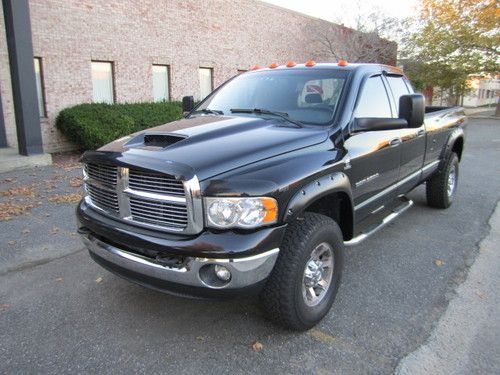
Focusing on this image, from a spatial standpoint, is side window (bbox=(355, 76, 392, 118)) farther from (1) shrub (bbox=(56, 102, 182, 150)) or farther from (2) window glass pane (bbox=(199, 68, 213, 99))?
(2) window glass pane (bbox=(199, 68, 213, 99))

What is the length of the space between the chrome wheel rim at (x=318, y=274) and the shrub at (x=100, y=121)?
327 inches

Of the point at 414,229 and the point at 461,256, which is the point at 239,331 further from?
the point at 414,229

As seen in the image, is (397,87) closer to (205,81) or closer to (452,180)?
(452,180)

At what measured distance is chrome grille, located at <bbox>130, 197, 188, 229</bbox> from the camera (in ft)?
8.87

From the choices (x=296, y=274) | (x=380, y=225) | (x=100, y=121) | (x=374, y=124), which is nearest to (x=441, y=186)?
(x=380, y=225)

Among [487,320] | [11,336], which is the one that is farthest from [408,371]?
[11,336]

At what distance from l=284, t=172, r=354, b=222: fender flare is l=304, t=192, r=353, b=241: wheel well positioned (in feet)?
0.20

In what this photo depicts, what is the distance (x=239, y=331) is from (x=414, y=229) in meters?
3.15

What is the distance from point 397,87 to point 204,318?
10.4 feet

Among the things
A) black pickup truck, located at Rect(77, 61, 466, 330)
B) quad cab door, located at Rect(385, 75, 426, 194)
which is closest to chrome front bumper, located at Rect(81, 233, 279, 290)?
black pickup truck, located at Rect(77, 61, 466, 330)

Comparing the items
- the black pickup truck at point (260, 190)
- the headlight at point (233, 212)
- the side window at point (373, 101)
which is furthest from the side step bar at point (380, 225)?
the headlight at point (233, 212)

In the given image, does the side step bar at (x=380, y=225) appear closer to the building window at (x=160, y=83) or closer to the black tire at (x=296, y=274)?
the black tire at (x=296, y=274)

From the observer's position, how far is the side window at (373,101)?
3898 mm

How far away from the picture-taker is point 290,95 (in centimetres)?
397
